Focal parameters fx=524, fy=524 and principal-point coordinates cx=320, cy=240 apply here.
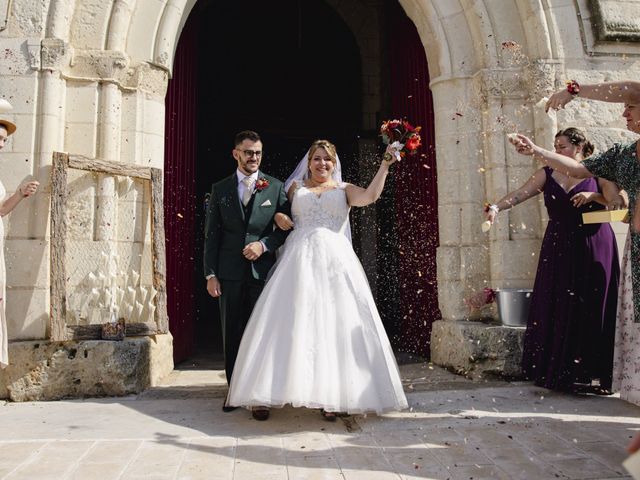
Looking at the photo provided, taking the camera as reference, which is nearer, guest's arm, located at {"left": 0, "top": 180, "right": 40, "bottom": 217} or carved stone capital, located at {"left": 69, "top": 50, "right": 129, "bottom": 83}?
guest's arm, located at {"left": 0, "top": 180, "right": 40, "bottom": 217}

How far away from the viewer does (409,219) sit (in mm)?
5727

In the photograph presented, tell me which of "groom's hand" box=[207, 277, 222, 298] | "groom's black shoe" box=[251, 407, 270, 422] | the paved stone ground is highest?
"groom's hand" box=[207, 277, 222, 298]

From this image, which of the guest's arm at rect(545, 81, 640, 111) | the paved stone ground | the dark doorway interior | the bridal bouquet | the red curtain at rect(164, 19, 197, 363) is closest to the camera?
the paved stone ground

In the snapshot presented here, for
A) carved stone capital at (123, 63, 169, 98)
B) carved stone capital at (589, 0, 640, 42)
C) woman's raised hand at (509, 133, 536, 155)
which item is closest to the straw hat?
carved stone capital at (123, 63, 169, 98)

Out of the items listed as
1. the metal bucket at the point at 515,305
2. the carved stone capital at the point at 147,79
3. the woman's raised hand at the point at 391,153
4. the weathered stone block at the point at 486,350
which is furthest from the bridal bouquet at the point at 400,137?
the carved stone capital at the point at 147,79

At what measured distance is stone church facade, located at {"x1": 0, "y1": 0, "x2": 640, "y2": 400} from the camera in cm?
376

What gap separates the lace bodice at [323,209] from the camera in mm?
Result: 3455

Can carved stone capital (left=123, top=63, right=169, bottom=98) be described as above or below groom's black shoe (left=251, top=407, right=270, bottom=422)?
above

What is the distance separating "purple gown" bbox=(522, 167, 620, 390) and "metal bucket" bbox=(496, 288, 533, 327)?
309 millimetres

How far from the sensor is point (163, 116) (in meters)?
4.30

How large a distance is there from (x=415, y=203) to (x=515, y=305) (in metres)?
1.77

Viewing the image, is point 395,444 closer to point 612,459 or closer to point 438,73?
point 612,459

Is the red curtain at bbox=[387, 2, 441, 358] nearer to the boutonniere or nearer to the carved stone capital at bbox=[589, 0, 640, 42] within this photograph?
the carved stone capital at bbox=[589, 0, 640, 42]

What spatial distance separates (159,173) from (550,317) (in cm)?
312
